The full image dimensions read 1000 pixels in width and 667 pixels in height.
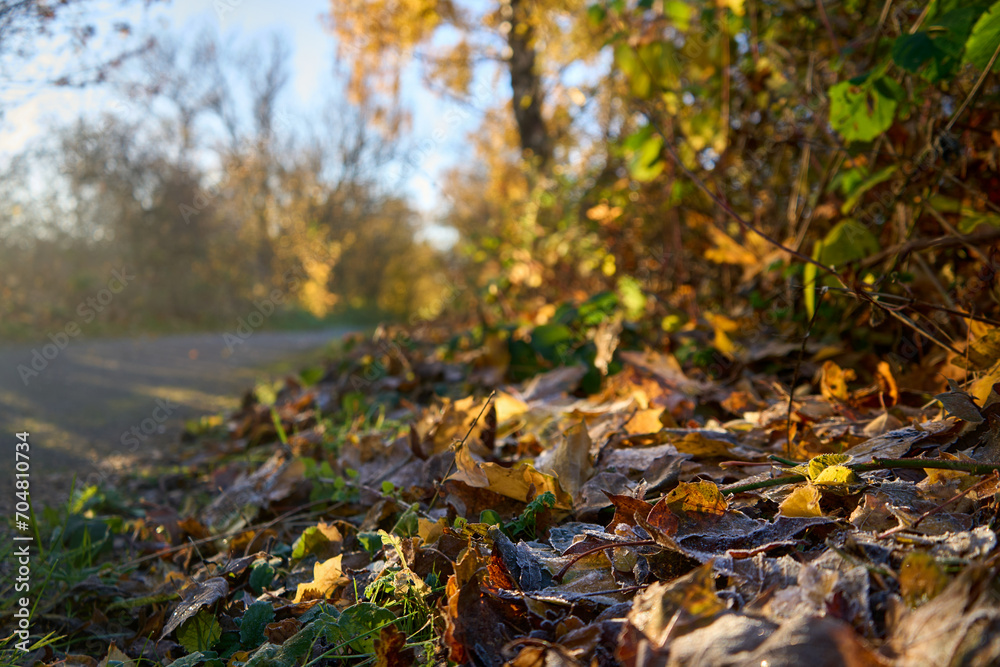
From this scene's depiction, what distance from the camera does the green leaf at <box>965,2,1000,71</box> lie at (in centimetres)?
142

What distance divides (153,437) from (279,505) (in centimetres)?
216

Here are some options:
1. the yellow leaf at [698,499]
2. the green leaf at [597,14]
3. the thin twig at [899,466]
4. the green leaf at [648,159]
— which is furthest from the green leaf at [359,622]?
the green leaf at [597,14]

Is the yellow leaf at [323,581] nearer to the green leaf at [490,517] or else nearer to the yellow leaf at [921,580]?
the green leaf at [490,517]

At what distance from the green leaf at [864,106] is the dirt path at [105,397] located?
2960 mm

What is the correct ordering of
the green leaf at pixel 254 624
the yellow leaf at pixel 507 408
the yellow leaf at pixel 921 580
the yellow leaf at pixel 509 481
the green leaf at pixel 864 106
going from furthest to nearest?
the yellow leaf at pixel 507 408 → the green leaf at pixel 864 106 → the yellow leaf at pixel 509 481 → the green leaf at pixel 254 624 → the yellow leaf at pixel 921 580

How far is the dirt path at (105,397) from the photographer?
282 cm

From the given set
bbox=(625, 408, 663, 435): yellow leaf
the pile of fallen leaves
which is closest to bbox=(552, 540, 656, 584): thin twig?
the pile of fallen leaves

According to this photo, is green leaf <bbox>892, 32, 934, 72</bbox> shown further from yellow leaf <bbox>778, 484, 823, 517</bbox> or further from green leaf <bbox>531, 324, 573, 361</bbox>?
green leaf <bbox>531, 324, 573, 361</bbox>

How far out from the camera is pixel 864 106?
1.71 meters

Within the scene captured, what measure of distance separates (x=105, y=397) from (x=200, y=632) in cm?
399

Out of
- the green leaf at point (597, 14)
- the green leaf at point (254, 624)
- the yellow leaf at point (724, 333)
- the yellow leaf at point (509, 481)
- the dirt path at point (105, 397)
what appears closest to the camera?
the green leaf at point (254, 624)

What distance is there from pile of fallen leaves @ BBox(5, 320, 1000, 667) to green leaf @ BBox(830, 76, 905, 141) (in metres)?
0.72

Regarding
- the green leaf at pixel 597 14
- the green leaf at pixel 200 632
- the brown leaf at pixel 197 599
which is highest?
the green leaf at pixel 597 14

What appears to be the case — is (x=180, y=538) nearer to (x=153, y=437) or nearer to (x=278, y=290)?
(x=153, y=437)
